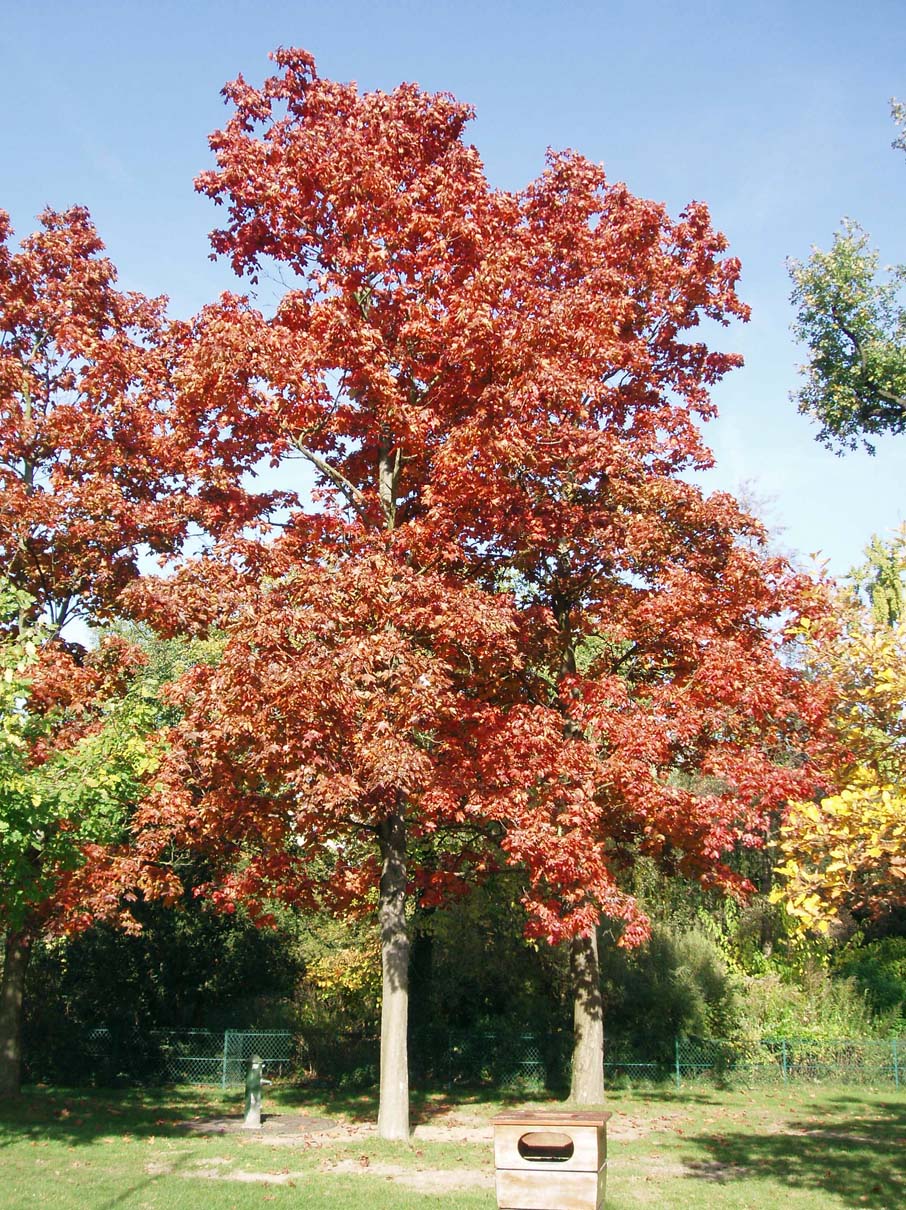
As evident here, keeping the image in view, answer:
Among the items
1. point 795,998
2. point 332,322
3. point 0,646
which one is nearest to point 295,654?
point 0,646

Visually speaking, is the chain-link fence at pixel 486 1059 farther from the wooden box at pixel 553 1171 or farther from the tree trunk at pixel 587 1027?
the wooden box at pixel 553 1171

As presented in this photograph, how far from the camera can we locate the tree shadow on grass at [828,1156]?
10383 mm

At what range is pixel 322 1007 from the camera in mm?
22094

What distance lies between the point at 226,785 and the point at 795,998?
46.7 ft

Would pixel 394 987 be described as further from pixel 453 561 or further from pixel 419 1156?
pixel 453 561

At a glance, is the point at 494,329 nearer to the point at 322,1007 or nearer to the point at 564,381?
the point at 564,381

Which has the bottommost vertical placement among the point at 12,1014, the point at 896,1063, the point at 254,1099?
the point at 896,1063

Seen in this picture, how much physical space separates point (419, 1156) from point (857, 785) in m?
7.93

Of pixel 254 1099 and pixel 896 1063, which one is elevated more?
pixel 254 1099

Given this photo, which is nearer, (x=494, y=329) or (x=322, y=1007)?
(x=494, y=329)

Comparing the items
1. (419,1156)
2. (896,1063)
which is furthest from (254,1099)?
(896,1063)

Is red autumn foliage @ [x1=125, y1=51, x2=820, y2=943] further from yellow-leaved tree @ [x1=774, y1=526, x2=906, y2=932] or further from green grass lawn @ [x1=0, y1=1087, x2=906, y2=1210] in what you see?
yellow-leaved tree @ [x1=774, y1=526, x2=906, y2=932]

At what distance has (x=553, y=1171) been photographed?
16.9 ft

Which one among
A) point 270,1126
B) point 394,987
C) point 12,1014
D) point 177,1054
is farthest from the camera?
point 177,1054
